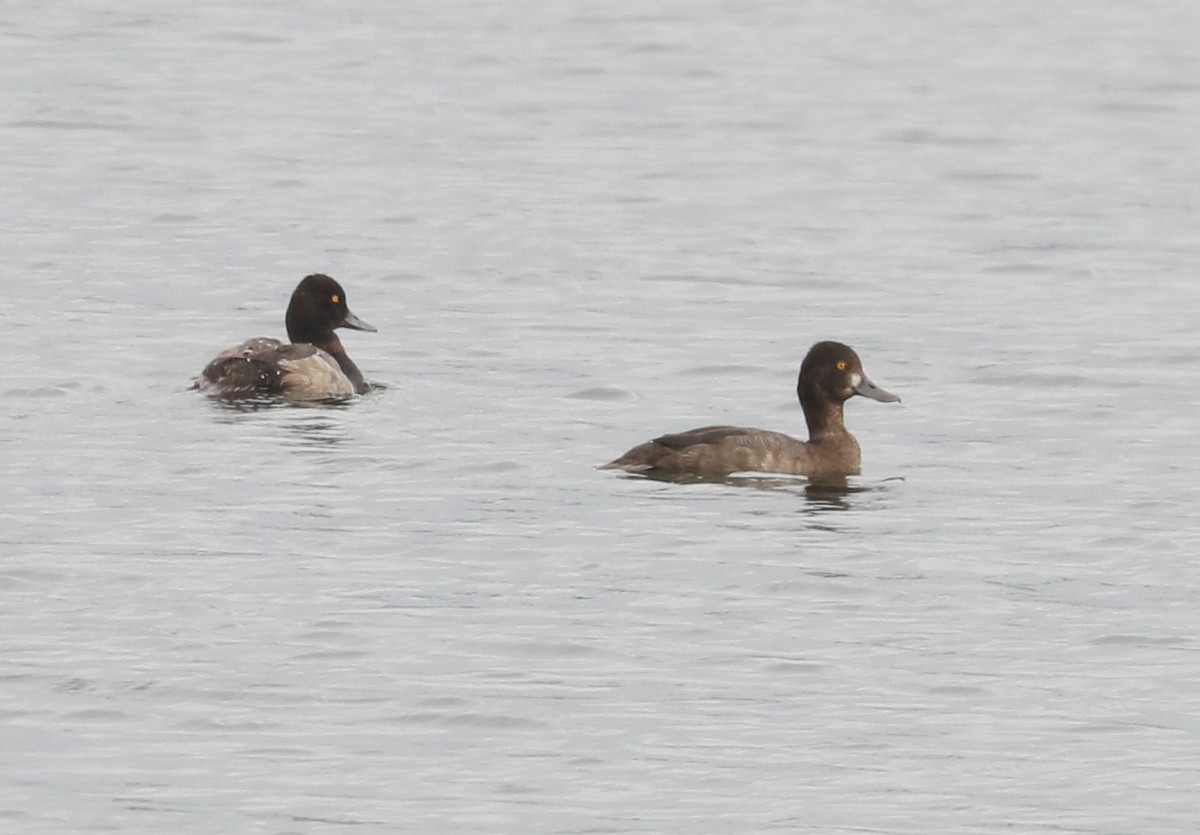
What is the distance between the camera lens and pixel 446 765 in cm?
981

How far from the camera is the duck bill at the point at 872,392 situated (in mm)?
15828

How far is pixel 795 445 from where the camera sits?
15336 millimetres

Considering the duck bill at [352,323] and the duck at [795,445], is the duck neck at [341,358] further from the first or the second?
the duck at [795,445]

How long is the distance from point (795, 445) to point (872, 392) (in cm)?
78

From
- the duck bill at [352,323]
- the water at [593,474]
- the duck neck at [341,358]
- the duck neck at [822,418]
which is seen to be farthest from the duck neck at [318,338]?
the duck neck at [822,418]

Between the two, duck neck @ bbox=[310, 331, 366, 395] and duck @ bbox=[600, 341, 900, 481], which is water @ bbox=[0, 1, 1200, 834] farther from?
duck neck @ bbox=[310, 331, 366, 395]

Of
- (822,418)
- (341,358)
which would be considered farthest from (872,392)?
(341,358)

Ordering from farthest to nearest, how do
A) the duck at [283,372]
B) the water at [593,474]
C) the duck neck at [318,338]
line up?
the duck neck at [318,338]
the duck at [283,372]
the water at [593,474]

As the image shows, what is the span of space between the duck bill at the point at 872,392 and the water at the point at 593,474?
37 centimetres

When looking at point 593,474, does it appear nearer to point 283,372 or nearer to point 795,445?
point 795,445

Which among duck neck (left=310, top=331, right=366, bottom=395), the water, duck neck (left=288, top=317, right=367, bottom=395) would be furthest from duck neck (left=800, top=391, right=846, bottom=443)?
duck neck (left=288, top=317, right=367, bottom=395)

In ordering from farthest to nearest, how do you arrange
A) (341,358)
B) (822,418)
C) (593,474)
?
1. (341,358)
2. (822,418)
3. (593,474)

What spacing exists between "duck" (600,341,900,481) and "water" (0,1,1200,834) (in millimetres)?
201

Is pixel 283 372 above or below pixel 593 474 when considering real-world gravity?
above
